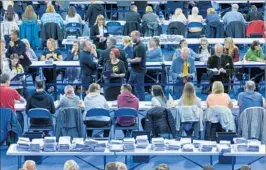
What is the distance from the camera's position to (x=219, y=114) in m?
15.7

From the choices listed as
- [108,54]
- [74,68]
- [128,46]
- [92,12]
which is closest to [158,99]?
[108,54]

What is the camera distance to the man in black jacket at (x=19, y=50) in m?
19.0

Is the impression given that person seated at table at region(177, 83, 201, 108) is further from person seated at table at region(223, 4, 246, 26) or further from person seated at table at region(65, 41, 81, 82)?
person seated at table at region(223, 4, 246, 26)

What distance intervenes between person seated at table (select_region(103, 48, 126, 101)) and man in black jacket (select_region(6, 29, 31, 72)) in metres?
A: 1.76

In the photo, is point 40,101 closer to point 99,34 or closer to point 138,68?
point 138,68

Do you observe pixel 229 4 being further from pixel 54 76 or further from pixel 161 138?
pixel 161 138

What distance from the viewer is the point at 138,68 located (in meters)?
18.6

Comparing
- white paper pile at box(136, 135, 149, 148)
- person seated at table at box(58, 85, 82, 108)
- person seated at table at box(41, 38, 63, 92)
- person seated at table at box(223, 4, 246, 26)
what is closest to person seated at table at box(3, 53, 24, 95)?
person seated at table at box(41, 38, 63, 92)

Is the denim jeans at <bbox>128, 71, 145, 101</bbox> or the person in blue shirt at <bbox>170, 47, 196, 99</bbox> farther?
the denim jeans at <bbox>128, 71, 145, 101</bbox>

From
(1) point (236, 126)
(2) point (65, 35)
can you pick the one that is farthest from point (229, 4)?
(1) point (236, 126)

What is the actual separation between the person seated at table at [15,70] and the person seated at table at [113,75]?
1.45 metres

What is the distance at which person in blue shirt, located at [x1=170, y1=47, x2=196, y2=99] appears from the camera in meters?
18.3

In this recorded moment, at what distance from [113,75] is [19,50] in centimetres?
217

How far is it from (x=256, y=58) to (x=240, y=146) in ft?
16.4
